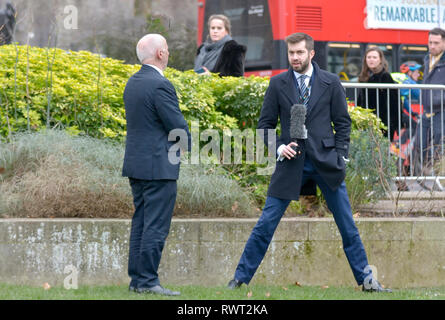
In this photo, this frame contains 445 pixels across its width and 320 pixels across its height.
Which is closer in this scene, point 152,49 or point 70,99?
point 152,49

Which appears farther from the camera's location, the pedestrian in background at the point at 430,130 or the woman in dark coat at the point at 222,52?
the woman in dark coat at the point at 222,52

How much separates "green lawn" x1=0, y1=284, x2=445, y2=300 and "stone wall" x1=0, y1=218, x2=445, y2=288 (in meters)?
0.33

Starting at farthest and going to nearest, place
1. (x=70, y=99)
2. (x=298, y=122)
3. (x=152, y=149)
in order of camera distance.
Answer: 1. (x=70, y=99)
2. (x=298, y=122)
3. (x=152, y=149)

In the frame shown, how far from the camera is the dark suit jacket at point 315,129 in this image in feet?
20.8

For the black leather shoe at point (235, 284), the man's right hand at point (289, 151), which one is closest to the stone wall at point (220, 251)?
the black leather shoe at point (235, 284)

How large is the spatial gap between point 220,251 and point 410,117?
340cm

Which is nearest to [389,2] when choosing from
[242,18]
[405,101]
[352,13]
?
[352,13]

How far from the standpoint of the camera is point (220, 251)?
283 inches

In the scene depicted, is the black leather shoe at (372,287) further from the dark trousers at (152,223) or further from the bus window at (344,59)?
the bus window at (344,59)

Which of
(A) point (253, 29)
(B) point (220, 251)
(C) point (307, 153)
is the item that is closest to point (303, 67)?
(C) point (307, 153)

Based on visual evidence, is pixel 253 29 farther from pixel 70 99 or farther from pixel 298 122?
pixel 298 122

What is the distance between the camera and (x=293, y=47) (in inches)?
251

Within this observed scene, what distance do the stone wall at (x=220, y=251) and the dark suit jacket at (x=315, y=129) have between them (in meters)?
0.99

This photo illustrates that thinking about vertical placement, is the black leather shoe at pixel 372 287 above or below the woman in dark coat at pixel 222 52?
below
